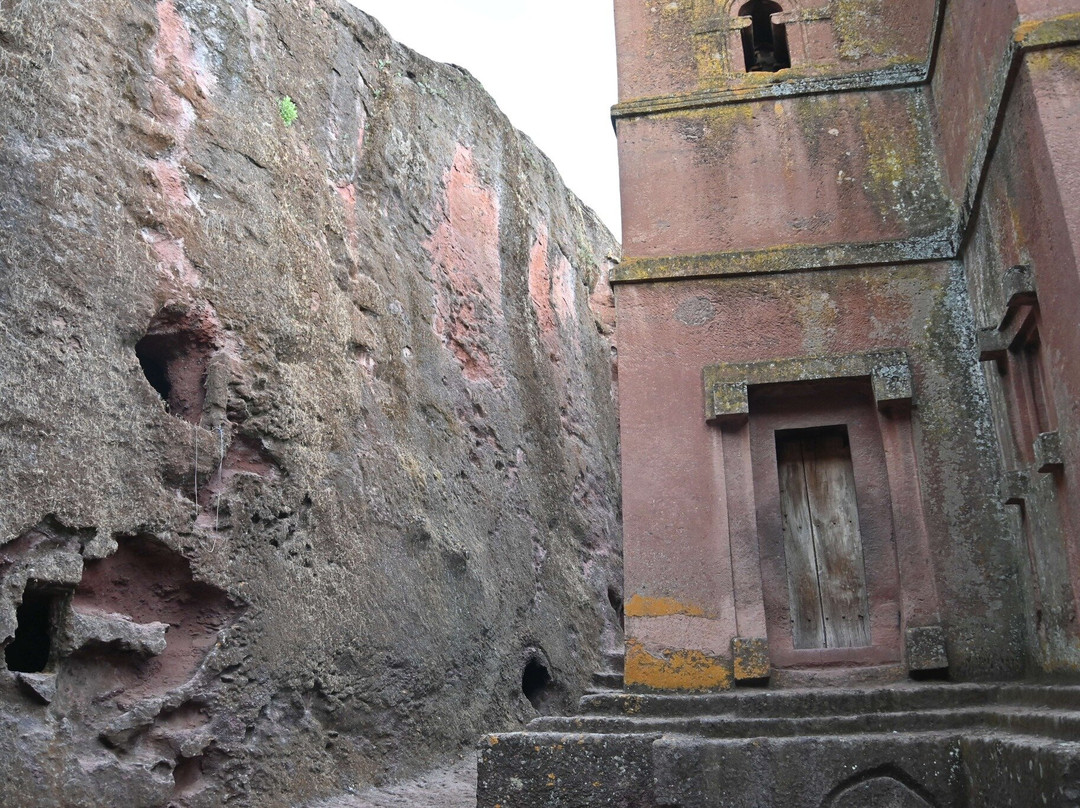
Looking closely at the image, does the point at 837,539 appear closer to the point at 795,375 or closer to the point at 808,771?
the point at 795,375

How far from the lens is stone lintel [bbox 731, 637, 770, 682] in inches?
197

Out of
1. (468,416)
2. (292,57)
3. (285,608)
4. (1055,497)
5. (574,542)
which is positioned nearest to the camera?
(1055,497)

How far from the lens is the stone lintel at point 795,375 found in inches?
214

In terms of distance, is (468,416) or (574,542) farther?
(574,542)

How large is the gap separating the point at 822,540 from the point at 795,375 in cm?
99

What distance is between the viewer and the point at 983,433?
5277 millimetres

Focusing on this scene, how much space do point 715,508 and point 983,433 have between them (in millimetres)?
1526

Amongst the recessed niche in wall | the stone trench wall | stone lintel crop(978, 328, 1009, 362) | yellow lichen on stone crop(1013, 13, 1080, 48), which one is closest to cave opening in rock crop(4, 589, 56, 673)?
the stone trench wall

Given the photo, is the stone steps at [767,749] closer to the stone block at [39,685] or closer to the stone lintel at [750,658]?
the stone lintel at [750,658]

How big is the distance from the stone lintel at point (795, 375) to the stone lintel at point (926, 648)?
127 cm

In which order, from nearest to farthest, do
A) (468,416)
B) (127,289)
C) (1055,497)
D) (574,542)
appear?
(1055,497)
(127,289)
(468,416)
(574,542)

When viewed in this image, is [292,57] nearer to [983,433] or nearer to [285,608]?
[285,608]

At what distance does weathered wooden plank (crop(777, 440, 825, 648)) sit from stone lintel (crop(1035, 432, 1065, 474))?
5.57ft

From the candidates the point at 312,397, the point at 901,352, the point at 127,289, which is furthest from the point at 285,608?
the point at 901,352
